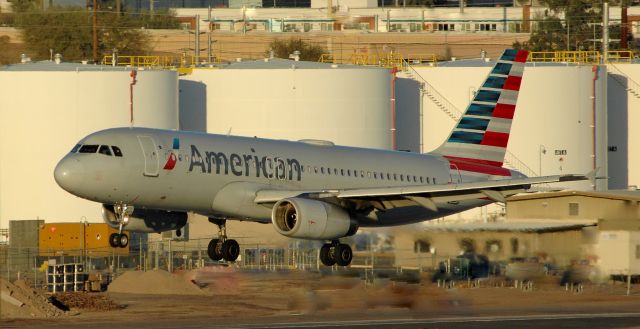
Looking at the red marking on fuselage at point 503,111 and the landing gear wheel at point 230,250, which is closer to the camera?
the landing gear wheel at point 230,250

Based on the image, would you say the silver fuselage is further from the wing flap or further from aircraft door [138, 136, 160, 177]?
the wing flap

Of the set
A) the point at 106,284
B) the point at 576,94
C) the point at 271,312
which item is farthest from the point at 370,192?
the point at 576,94

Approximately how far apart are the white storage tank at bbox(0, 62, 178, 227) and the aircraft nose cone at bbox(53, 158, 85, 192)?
39.0 m

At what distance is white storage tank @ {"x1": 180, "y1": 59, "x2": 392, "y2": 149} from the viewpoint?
96.4 metres

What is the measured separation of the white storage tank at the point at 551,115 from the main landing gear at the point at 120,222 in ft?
155

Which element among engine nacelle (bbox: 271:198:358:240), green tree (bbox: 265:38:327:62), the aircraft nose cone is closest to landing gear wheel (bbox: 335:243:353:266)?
engine nacelle (bbox: 271:198:358:240)

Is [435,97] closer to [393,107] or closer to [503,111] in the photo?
[393,107]

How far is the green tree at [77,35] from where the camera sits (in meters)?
158

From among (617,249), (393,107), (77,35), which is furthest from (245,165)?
(77,35)

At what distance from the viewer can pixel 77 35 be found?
529ft

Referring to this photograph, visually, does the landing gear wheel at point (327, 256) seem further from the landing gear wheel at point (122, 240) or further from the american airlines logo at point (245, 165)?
the landing gear wheel at point (122, 240)

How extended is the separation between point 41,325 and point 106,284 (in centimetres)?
1672

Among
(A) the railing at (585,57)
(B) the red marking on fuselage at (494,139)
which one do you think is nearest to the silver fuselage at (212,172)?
(B) the red marking on fuselage at (494,139)

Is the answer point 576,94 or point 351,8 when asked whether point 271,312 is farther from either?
point 351,8
